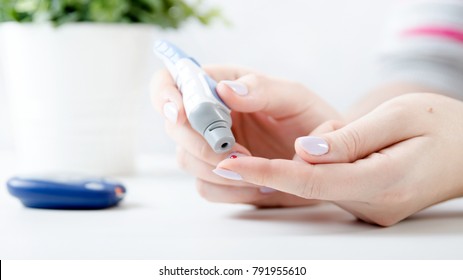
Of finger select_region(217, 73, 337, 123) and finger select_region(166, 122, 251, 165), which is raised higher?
finger select_region(217, 73, 337, 123)

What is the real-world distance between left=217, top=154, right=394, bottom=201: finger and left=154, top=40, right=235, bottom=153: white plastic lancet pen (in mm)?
33

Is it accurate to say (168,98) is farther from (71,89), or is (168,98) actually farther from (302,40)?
(302,40)

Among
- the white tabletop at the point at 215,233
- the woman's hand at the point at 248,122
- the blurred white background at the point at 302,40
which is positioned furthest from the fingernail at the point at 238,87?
the blurred white background at the point at 302,40

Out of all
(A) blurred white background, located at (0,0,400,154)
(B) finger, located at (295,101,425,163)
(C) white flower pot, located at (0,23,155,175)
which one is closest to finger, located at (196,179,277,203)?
(B) finger, located at (295,101,425,163)

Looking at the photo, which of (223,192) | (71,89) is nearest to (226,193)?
(223,192)

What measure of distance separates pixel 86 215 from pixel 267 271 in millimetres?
236

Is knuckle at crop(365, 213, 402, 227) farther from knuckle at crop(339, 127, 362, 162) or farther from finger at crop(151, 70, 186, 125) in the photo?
finger at crop(151, 70, 186, 125)

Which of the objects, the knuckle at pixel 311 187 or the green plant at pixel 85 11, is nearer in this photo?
the knuckle at pixel 311 187

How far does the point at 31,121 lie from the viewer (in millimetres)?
865

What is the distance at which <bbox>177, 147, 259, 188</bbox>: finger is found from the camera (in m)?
0.57

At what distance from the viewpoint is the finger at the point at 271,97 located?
1.71 ft

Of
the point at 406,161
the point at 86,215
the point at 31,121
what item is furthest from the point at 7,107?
the point at 406,161

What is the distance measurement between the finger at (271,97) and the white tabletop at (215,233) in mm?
89

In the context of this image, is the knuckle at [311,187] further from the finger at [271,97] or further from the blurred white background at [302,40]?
the blurred white background at [302,40]
